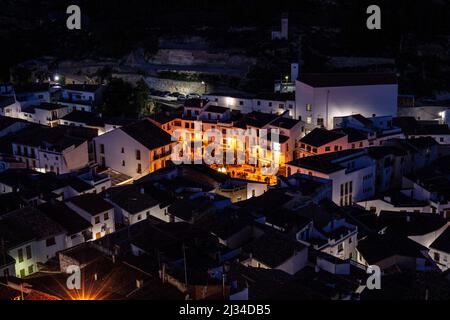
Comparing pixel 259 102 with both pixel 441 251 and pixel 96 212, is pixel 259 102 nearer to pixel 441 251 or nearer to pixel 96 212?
pixel 441 251

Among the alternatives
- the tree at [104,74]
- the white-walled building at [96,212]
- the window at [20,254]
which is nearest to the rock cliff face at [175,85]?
the tree at [104,74]

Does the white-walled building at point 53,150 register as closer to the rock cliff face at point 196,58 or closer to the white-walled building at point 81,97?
the white-walled building at point 81,97

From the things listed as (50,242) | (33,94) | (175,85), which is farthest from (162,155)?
(175,85)

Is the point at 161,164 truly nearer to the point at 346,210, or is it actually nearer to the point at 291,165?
the point at 291,165

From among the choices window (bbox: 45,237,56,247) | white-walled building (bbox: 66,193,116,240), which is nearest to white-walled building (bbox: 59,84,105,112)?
white-walled building (bbox: 66,193,116,240)

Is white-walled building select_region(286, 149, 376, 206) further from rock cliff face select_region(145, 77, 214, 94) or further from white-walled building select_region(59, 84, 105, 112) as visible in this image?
rock cliff face select_region(145, 77, 214, 94)

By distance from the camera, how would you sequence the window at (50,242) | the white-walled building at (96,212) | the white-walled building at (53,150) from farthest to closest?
the white-walled building at (53,150) < the white-walled building at (96,212) < the window at (50,242)

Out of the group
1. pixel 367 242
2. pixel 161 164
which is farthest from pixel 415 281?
pixel 161 164
